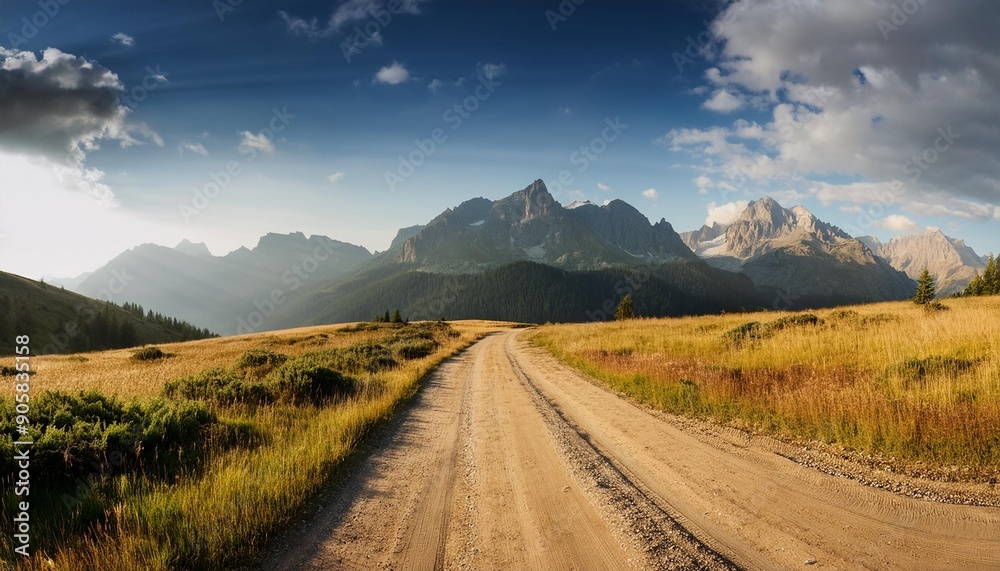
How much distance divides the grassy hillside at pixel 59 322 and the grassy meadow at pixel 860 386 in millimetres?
143381

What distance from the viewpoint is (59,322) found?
116000 mm

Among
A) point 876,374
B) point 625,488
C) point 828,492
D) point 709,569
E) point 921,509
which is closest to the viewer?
point 709,569

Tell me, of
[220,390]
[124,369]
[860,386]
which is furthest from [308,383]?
[124,369]

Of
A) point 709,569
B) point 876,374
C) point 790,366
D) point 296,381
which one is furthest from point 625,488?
point 296,381

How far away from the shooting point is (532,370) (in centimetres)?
1991

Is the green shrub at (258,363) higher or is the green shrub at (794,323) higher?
the green shrub at (794,323)

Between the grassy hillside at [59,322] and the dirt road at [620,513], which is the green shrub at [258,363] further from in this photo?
the grassy hillside at [59,322]

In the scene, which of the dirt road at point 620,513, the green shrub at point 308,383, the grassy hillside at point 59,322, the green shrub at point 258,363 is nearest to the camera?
the dirt road at point 620,513

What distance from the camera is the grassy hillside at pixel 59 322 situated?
Result: 104 meters

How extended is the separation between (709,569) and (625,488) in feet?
6.79

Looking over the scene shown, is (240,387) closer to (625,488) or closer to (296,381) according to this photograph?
(296,381)

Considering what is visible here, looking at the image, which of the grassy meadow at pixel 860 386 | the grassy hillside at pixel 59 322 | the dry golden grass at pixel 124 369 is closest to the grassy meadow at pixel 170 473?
the dry golden grass at pixel 124 369

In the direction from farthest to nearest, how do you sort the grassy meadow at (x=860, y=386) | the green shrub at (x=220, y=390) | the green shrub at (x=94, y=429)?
the green shrub at (x=220, y=390), the grassy meadow at (x=860, y=386), the green shrub at (x=94, y=429)

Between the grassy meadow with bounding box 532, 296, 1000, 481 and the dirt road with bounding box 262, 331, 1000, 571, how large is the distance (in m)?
1.49
